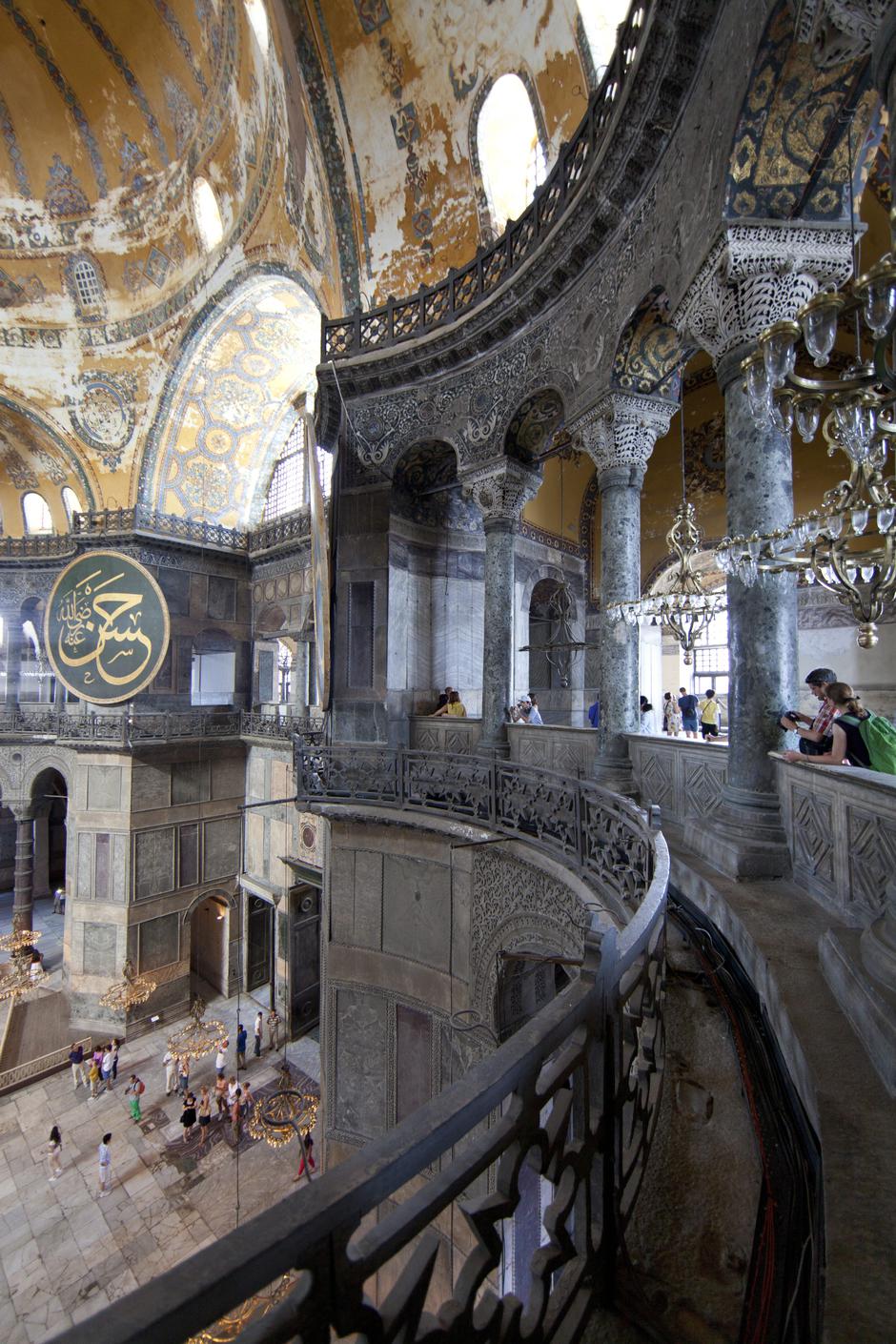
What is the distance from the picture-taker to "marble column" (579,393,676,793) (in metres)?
5.80

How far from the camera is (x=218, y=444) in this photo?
47.9 feet

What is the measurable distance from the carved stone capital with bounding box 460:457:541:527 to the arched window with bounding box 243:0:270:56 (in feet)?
27.5

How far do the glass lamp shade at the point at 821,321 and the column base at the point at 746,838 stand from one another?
105 inches

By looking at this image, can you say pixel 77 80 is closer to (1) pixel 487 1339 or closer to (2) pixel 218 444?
(2) pixel 218 444

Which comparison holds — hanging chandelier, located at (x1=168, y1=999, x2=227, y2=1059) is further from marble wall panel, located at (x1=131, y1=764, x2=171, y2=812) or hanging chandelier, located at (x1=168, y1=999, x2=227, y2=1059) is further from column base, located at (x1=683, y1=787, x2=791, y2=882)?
column base, located at (x1=683, y1=787, x2=791, y2=882)

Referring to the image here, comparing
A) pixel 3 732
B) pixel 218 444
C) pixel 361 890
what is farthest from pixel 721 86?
pixel 3 732

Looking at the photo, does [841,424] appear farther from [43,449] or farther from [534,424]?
[43,449]

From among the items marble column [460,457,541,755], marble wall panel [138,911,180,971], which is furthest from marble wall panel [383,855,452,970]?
marble wall panel [138,911,180,971]

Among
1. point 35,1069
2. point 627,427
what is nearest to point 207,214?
point 627,427

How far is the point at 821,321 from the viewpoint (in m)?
2.30

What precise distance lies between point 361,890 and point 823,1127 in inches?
253

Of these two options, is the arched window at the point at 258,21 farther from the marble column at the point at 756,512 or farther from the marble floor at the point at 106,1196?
the marble floor at the point at 106,1196

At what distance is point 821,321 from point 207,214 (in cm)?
1489

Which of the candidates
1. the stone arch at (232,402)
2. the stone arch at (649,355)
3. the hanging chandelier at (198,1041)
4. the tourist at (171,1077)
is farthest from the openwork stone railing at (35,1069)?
the stone arch at (649,355)
